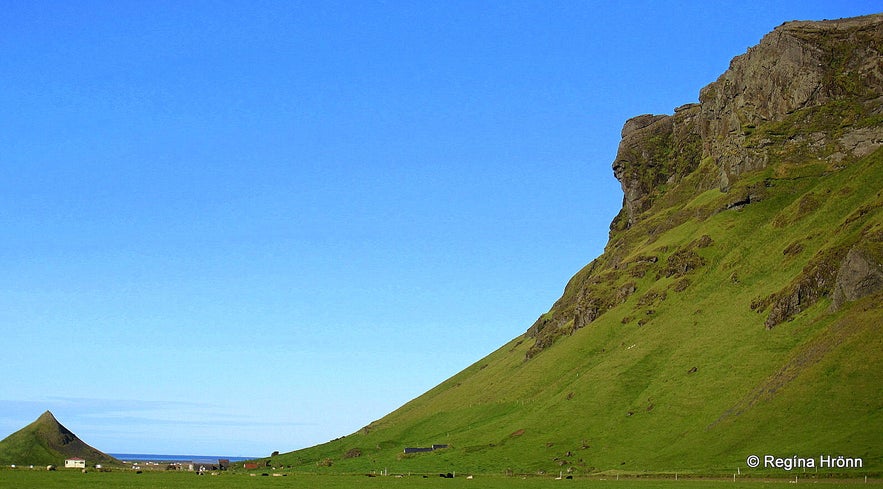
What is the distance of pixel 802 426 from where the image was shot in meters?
149

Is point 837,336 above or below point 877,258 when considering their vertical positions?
below

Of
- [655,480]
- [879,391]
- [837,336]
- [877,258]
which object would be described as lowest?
[655,480]

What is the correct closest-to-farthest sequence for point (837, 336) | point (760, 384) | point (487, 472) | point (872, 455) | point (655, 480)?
point (872, 455) → point (655, 480) → point (837, 336) → point (760, 384) → point (487, 472)

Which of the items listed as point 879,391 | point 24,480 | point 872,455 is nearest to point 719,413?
point 879,391

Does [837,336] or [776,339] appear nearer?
[837,336]

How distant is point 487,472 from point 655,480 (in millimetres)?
54346

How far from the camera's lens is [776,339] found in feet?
656

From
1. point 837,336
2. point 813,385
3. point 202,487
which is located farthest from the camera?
point 837,336

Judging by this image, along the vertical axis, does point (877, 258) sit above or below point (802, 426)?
above

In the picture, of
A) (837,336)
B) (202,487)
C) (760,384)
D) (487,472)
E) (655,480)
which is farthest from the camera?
(487,472)

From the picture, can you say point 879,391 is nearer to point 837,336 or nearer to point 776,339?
point 837,336

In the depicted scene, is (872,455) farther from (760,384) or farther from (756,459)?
(760,384)

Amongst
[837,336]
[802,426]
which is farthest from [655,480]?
[837,336]

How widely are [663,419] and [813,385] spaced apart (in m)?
43.5
